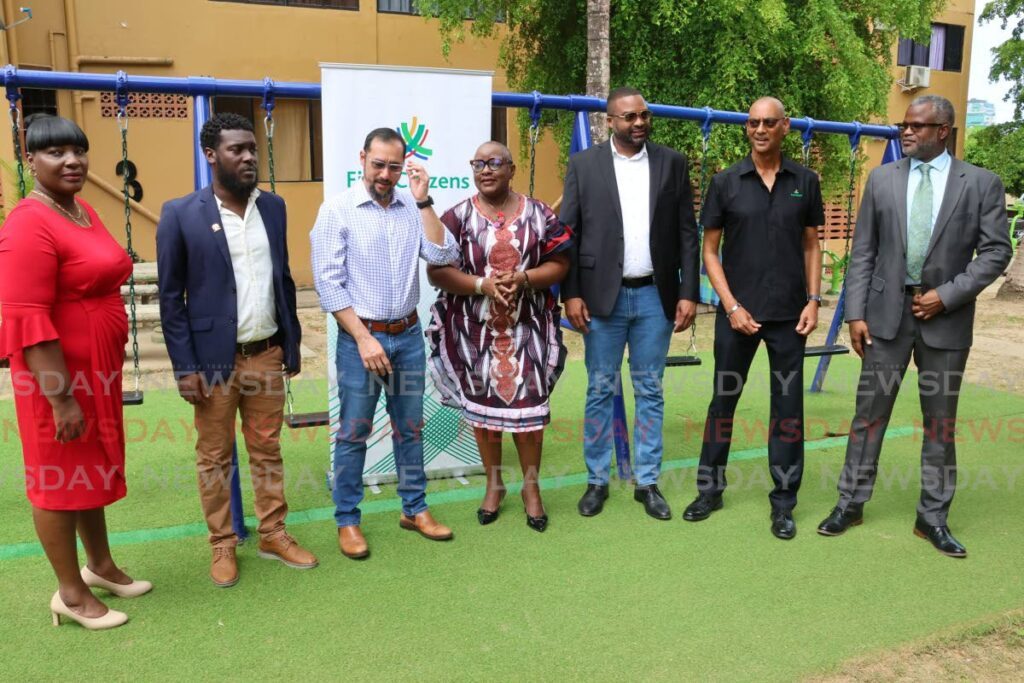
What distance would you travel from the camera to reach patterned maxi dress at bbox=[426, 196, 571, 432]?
12.9ft

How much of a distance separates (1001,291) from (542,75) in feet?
23.4

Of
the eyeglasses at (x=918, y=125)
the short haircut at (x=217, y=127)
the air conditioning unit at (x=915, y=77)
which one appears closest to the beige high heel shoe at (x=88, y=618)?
the short haircut at (x=217, y=127)

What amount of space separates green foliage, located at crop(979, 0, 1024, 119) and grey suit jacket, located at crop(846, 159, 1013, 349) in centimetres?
1340

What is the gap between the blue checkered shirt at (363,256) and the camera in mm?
3596

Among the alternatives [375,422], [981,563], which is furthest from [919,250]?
[375,422]

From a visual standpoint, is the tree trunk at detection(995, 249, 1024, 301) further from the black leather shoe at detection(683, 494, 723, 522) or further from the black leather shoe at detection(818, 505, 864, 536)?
the black leather shoe at detection(683, 494, 723, 522)

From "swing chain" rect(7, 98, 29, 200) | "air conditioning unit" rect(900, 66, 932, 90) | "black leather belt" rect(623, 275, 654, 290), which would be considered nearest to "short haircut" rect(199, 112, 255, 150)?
"swing chain" rect(7, 98, 29, 200)

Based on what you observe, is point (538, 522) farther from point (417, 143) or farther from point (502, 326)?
point (417, 143)

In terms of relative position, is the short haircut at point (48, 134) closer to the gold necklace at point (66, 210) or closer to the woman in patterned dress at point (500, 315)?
the gold necklace at point (66, 210)

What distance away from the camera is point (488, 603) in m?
3.43

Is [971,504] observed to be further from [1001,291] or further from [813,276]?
[1001,291]

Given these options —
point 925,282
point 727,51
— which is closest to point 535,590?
point 925,282

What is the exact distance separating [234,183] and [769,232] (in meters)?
2.33

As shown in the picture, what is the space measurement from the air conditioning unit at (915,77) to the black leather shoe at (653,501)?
53.1 ft
